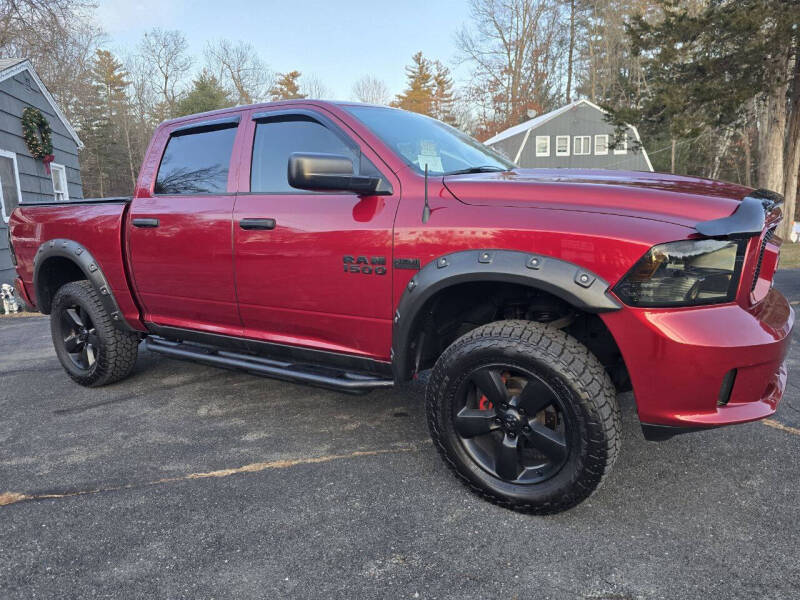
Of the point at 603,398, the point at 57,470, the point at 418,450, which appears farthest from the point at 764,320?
the point at 57,470

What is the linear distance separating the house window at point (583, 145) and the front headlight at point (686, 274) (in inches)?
1211

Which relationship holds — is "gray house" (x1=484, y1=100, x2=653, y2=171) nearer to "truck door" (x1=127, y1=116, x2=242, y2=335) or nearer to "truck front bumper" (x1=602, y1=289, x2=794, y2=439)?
"truck door" (x1=127, y1=116, x2=242, y2=335)

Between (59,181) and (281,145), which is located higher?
(59,181)

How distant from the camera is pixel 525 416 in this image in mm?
2287

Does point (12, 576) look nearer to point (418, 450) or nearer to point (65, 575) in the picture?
point (65, 575)

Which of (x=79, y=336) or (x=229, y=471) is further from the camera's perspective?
(x=79, y=336)

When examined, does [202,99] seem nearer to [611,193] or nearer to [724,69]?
[724,69]

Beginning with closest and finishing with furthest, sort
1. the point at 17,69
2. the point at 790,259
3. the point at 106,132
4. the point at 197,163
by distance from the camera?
the point at 197,163, the point at 17,69, the point at 790,259, the point at 106,132

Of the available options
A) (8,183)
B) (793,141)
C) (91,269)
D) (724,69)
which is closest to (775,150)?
(793,141)

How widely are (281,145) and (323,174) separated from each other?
31.5 inches

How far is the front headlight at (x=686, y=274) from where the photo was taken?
196cm

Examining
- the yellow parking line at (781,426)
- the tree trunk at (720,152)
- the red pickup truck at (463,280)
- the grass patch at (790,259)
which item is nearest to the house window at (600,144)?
the tree trunk at (720,152)

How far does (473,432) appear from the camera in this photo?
240cm

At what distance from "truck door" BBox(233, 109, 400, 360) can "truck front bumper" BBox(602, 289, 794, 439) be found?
1.10m
